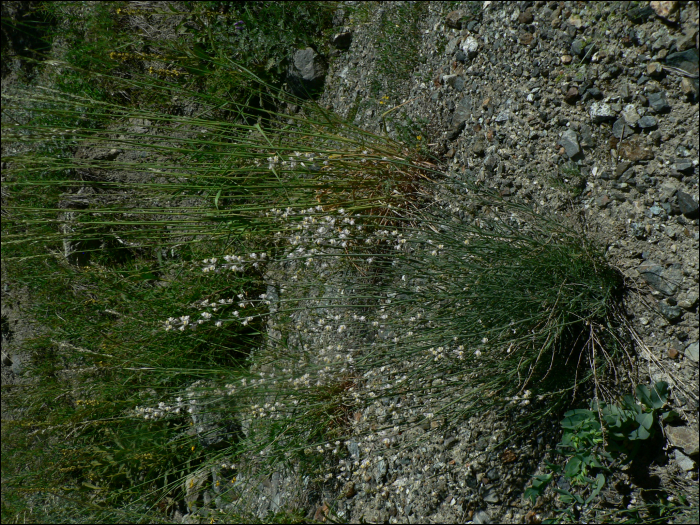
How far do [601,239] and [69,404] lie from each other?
4202mm

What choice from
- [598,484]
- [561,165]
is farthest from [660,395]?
[561,165]

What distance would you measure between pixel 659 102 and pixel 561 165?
0.44 m

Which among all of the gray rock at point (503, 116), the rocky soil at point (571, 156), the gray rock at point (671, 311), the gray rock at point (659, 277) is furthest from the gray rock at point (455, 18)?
the gray rock at point (671, 311)

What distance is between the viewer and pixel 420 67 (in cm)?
295

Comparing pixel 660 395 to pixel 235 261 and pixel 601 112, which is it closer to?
pixel 601 112

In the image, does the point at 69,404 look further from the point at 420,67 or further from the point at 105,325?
the point at 420,67

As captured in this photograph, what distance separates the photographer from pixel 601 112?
2.03m

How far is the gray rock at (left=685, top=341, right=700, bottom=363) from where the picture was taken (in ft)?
5.89

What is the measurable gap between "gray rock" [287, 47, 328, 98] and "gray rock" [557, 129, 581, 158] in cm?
194

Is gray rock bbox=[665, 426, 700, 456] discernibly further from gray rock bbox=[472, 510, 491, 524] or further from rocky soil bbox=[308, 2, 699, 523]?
gray rock bbox=[472, 510, 491, 524]

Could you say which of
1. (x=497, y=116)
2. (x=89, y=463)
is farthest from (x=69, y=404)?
(x=497, y=116)

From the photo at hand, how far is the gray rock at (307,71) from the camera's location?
3473 millimetres

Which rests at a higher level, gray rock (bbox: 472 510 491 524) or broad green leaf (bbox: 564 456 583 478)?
broad green leaf (bbox: 564 456 583 478)

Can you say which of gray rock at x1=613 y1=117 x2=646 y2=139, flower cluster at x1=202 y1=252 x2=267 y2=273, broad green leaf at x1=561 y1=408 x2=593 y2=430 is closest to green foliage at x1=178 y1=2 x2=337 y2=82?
flower cluster at x1=202 y1=252 x2=267 y2=273
